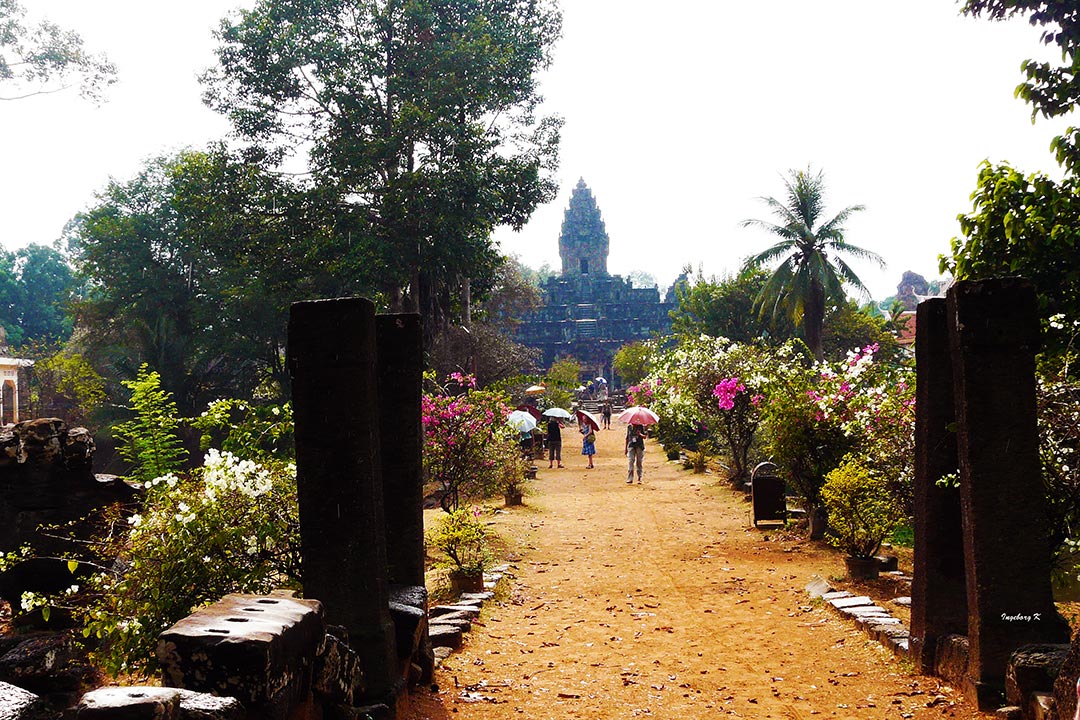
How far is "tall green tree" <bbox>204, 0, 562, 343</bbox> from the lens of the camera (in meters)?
20.1

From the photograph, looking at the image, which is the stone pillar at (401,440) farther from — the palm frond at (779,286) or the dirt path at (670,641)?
the palm frond at (779,286)

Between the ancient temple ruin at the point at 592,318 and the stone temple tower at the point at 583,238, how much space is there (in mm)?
2016

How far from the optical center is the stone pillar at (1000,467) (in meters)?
5.00

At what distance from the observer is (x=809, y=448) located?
11.2m

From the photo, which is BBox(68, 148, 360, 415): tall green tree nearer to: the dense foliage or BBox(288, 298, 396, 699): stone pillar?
the dense foliage

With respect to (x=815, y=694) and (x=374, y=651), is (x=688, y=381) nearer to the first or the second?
(x=815, y=694)

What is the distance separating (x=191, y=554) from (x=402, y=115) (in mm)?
16010

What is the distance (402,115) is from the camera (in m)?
19.6

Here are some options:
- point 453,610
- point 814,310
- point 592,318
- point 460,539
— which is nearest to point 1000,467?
point 453,610

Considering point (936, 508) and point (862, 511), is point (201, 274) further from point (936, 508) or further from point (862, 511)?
point (936, 508)

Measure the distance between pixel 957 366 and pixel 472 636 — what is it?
4033 millimetres

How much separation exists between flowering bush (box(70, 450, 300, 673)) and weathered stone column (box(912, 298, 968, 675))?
3870 mm

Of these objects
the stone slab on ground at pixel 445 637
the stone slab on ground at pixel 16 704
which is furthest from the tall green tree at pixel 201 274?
the stone slab on ground at pixel 16 704

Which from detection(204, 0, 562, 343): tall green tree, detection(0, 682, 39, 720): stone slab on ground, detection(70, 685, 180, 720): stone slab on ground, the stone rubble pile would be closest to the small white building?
detection(204, 0, 562, 343): tall green tree
